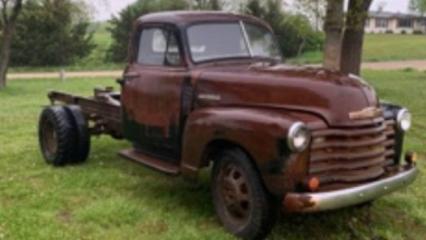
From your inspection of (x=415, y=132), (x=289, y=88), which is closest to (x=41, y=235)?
(x=289, y=88)

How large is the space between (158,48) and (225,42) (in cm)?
77

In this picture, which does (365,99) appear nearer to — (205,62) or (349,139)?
(349,139)

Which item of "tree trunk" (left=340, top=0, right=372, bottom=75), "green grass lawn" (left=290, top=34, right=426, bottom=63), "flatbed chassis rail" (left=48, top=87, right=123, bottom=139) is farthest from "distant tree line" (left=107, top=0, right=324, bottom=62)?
"flatbed chassis rail" (left=48, top=87, right=123, bottom=139)

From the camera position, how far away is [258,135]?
5.49 metres

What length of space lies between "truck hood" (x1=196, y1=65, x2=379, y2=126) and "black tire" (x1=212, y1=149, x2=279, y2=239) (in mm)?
532

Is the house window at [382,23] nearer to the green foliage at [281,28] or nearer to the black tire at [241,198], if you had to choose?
the green foliage at [281,28]

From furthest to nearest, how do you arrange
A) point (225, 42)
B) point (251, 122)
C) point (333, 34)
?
point (333, 34) < point (225, 42) < point (251, 122)

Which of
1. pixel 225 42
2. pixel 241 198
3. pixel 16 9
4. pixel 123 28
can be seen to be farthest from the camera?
pixel 123 28

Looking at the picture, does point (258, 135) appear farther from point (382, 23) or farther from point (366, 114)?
point (382, 23)

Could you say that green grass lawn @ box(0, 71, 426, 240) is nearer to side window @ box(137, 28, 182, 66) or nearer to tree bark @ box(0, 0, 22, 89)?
side window @ box(137, 28, 182, 66)

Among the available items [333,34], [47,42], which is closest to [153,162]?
[333,34]

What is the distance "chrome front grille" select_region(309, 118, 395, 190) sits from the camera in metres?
5.43

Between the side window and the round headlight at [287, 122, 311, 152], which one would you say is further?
the side window

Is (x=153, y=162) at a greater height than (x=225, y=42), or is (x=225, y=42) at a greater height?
(x=225, y=42)
